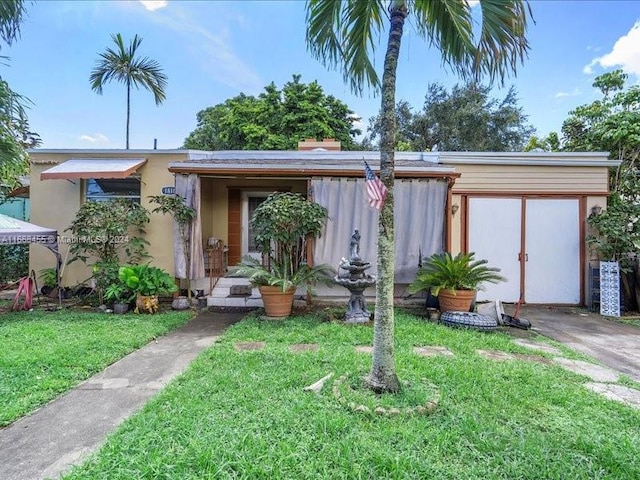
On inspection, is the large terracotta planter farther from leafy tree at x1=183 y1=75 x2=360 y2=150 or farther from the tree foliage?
leafy tree at x1=183 y1=75 x2=360 y2=150

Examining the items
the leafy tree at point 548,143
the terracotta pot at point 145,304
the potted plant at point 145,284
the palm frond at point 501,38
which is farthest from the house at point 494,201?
the leafy tree at point 548,143

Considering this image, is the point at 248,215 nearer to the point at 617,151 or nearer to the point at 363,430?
the point at 363,430

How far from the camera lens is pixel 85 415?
2.85 metres

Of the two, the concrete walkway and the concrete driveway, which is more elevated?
the concrete driveway

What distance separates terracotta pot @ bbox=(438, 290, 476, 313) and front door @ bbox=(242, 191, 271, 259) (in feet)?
16.5

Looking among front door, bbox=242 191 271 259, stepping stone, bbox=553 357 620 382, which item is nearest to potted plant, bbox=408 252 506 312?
stepping stone, bbox=553 357 620 382

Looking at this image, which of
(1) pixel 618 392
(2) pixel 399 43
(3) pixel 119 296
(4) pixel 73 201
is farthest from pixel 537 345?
(4) pixel 73 201

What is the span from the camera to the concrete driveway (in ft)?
14.5

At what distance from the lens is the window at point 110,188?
7922 millimetres

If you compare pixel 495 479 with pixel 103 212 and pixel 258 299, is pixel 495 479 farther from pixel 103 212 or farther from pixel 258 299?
pixel 103 212

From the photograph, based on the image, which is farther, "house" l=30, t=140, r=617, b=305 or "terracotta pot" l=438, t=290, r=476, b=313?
"house" l=30, t=140, r=617, b=305

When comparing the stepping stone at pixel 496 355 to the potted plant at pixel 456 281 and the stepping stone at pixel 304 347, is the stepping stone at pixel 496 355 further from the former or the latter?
the stepping stone at pixel 304 347

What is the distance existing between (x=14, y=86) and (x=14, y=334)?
377 cm

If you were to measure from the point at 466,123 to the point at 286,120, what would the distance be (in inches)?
366
